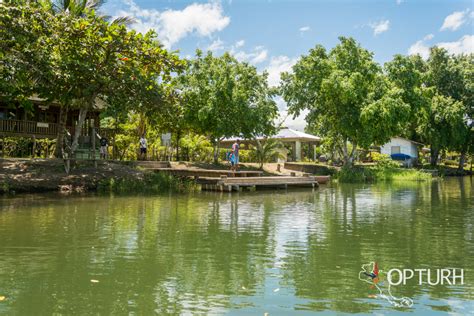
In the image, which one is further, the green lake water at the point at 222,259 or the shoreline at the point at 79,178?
the shoreline at the point at 79,178

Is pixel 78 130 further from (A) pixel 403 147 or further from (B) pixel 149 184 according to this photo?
(A) pixel 403 147

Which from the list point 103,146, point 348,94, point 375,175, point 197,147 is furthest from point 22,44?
point 375,175

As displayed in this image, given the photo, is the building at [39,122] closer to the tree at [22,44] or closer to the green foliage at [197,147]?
the tree at [22,44]

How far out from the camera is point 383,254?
28.9 ft

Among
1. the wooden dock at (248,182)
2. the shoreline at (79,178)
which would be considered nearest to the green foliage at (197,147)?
the shoreline at (79,178)

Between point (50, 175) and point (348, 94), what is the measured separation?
2331 cm

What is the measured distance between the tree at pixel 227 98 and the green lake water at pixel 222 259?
20396mm

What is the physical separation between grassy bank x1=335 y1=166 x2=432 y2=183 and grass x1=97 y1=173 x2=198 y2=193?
14.8 metres

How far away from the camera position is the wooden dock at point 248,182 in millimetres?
24953

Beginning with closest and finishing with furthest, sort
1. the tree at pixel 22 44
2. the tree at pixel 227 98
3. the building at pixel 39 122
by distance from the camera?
A: the tree at pixel 22 44 < the building at pixel 39 122 < the tree at pixel 227 98

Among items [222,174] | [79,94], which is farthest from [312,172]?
[79,94]

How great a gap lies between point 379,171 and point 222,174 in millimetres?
17479

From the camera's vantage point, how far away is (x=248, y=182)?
83.7 feet

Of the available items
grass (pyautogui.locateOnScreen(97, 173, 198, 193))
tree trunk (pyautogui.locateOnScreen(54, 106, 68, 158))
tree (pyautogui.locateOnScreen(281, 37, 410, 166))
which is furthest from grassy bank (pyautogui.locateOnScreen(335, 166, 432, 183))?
tree trunk (pyautogui.locateOnScreen(54, 106, 68, 158))
